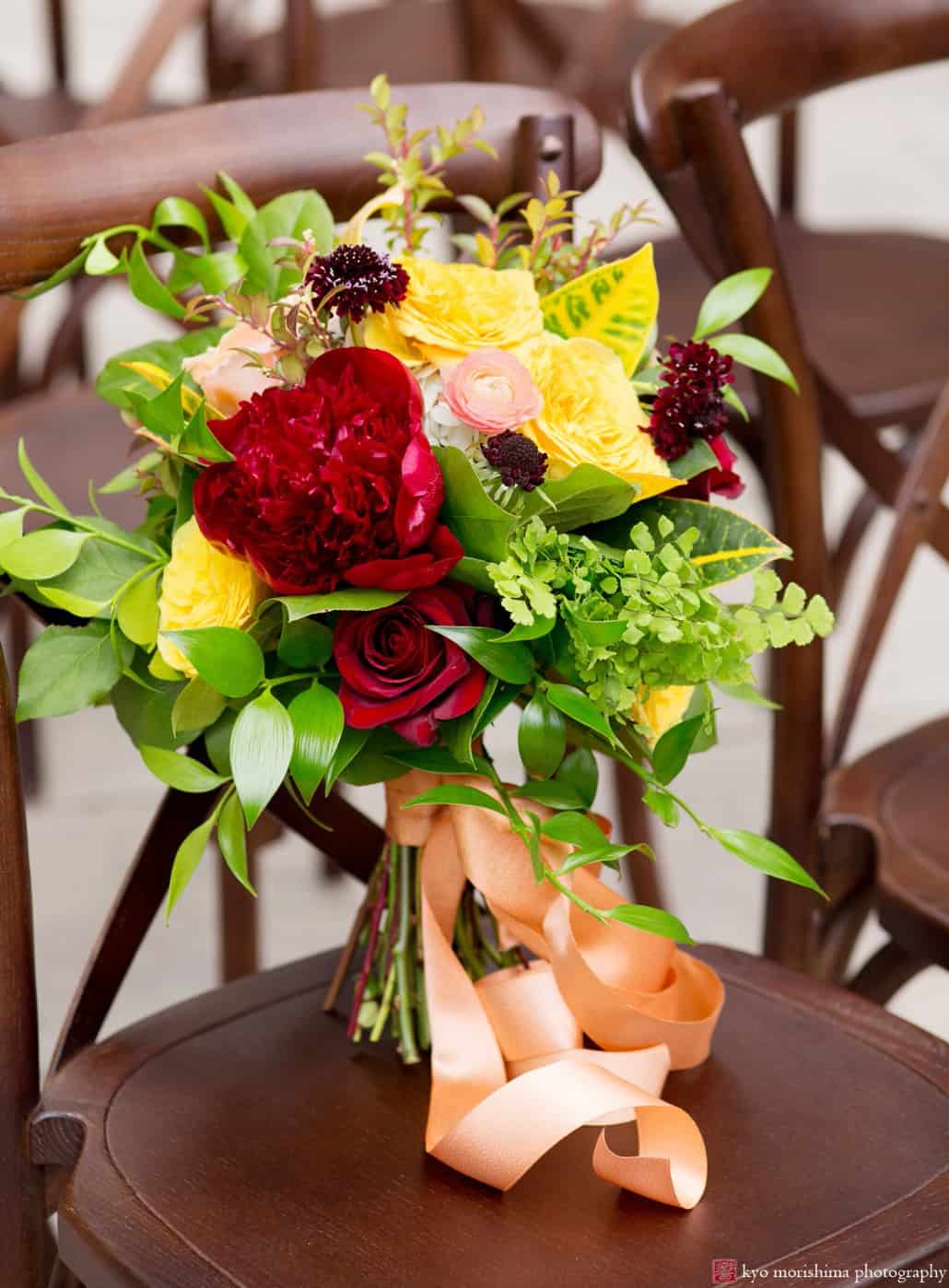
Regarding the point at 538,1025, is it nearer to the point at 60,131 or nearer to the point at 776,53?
the point at 776,53

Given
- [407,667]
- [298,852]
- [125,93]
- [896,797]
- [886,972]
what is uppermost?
[407,667]

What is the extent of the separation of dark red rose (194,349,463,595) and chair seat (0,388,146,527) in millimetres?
630

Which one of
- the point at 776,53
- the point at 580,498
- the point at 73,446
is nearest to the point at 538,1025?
the point at 580,498

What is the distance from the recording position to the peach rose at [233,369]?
2.54 ft

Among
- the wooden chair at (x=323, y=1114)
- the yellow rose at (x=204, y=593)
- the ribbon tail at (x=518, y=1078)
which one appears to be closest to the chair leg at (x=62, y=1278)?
the wooden chair at (x=323, y=1114)

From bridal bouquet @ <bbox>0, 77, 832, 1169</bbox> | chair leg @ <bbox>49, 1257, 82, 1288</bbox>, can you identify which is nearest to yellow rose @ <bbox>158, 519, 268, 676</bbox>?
bridal bouquet @ <bbox>0, 77, 832, 1169</bbox>

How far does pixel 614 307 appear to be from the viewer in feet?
2.68

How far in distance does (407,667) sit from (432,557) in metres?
0.05

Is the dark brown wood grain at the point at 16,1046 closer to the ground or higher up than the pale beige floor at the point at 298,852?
higher up

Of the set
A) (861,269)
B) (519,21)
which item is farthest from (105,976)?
(519,21)

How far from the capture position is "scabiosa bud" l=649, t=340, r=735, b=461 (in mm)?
765

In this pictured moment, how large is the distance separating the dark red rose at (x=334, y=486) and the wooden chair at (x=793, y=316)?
1.46 feet

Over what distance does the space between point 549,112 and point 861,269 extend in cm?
89

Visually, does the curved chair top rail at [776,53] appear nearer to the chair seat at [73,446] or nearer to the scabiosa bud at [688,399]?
the scabiosa bud at [688,399]
